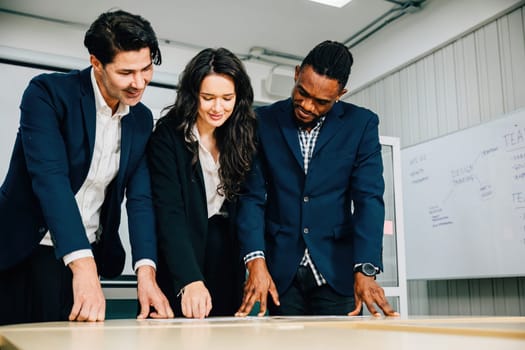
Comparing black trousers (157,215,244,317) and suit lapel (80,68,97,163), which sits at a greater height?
suit lapel (80,68,97,163)

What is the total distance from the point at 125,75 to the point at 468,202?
105 inches

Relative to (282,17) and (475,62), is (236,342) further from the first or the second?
(282,17)

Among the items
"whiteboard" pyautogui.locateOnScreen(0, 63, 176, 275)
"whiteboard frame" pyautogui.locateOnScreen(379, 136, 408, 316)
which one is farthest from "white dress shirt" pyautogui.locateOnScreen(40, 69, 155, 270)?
"whiteboard frame" pyautogui.locateOnScreen(379, 136, 408, 316)

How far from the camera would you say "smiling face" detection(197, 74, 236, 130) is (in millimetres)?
1556

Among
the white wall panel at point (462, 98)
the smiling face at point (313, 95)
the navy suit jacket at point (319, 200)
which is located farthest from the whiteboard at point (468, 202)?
the smiling face at point (313, 95)

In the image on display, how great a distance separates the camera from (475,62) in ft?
11.9

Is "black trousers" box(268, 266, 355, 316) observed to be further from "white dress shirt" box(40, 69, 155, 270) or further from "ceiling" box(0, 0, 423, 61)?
"ceiling" box(0, 0, 423, 61)

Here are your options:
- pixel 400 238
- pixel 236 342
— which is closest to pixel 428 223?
pixel 400 238

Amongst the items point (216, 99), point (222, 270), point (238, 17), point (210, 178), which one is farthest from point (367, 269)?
point (238, 17)

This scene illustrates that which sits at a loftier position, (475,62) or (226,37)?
(226,37)

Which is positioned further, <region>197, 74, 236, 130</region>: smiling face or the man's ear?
<region>197, 74, 236, 130</region>: smiling face

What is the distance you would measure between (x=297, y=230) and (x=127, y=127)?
544 millimetres

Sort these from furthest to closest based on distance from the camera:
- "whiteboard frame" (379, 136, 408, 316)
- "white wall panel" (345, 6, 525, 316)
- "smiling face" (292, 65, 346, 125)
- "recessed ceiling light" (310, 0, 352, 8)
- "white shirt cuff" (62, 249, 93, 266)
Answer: "recessed ceiling light" (310, 0, 352, 8), "whiteboard frame" (379, 136, 408, 316), "white wall panel" (345, 6, 525, 316), "smiling face" (292, 65, 346, 125), "white shirt cuff" (62, 249, 93, 266)

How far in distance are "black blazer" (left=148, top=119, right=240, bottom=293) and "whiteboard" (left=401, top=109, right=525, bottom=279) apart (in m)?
2.15
